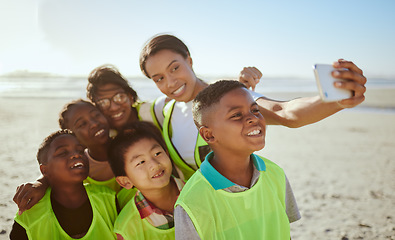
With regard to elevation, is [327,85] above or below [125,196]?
above

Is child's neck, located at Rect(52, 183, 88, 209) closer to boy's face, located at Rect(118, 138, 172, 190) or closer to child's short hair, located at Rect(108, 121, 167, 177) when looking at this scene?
child's short hair, located at Rect(108, 121, 167, 177)

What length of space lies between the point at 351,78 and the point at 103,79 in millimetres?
2424

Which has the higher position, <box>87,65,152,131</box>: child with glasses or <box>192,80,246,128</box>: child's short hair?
Answer: <box>87,65,152,131</box>: child with glasses

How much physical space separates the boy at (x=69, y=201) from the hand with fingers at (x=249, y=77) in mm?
1452

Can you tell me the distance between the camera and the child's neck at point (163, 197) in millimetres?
2359

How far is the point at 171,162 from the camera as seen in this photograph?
262 cm

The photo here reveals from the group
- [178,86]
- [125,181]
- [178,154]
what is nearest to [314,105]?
[178,86]

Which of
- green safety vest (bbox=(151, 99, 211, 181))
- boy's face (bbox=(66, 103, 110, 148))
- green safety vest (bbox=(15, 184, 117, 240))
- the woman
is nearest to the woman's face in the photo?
the woman

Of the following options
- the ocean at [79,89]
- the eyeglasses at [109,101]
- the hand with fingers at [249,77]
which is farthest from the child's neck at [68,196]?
the ocean at [79,89]

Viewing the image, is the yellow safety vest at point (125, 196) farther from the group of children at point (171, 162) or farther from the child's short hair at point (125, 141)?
the child's short hair at point (125, 141)

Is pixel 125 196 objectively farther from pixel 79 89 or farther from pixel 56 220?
pixel 79 89

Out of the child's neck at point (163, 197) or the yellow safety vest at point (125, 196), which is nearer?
the child's neck at point (163, 197)

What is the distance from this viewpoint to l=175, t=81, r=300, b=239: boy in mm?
1653

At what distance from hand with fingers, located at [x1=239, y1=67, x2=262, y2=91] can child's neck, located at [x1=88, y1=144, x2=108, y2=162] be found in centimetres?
147
